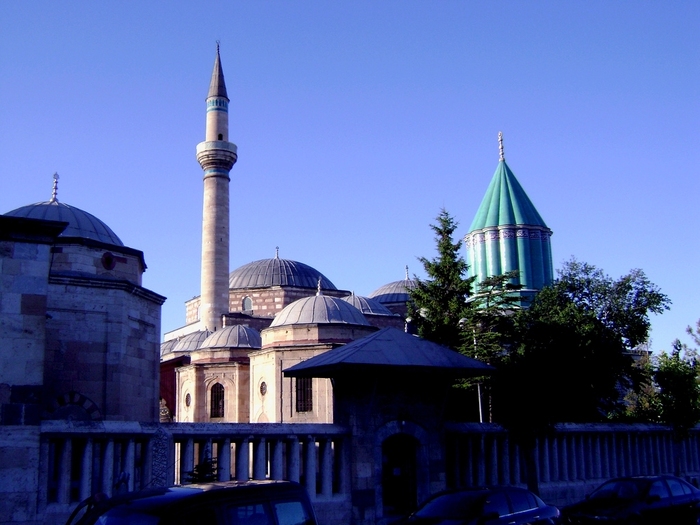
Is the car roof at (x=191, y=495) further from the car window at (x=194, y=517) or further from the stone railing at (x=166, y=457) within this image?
the stone railing at (x=166, y=457)

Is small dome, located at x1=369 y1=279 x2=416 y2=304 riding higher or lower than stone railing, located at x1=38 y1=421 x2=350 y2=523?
higher

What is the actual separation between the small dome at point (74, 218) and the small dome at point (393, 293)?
3005cm

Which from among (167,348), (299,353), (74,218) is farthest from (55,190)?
(167,348)

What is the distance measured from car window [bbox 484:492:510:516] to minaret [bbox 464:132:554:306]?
3624 cm

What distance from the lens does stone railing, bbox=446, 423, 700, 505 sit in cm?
1312

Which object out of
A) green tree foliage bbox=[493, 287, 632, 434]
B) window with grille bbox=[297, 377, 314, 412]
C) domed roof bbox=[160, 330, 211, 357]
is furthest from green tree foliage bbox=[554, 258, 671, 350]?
domed roof bbox=[160, 330, 211, 357]

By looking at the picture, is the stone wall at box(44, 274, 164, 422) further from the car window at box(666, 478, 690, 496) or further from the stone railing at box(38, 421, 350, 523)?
the car window at box(666, 478, 690, 496)

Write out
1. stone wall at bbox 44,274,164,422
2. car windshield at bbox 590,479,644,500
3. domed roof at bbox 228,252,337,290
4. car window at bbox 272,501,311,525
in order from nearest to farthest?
car window at bbox 272,501,311,525, car windshield at bbox 590,479,644,500, stone wall at bbox 44,274,164,422, domed roof at bbox 228,252,337,290

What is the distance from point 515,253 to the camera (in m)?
46.0

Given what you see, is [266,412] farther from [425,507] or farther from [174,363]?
[425,507]

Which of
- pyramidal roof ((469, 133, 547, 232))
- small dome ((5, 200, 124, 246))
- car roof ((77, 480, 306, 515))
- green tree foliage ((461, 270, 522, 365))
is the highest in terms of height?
pyramidal roof ((469, 133, 547, 232))

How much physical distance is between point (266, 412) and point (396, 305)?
62.3 ft

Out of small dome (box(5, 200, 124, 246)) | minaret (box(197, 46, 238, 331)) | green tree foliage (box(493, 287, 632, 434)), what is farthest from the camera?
Result: minaret (box(197, 46, 238, 331))

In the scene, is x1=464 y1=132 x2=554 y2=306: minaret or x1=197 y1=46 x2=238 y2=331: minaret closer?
x1=197 y1=46 x2=238 y2=331: minaret
